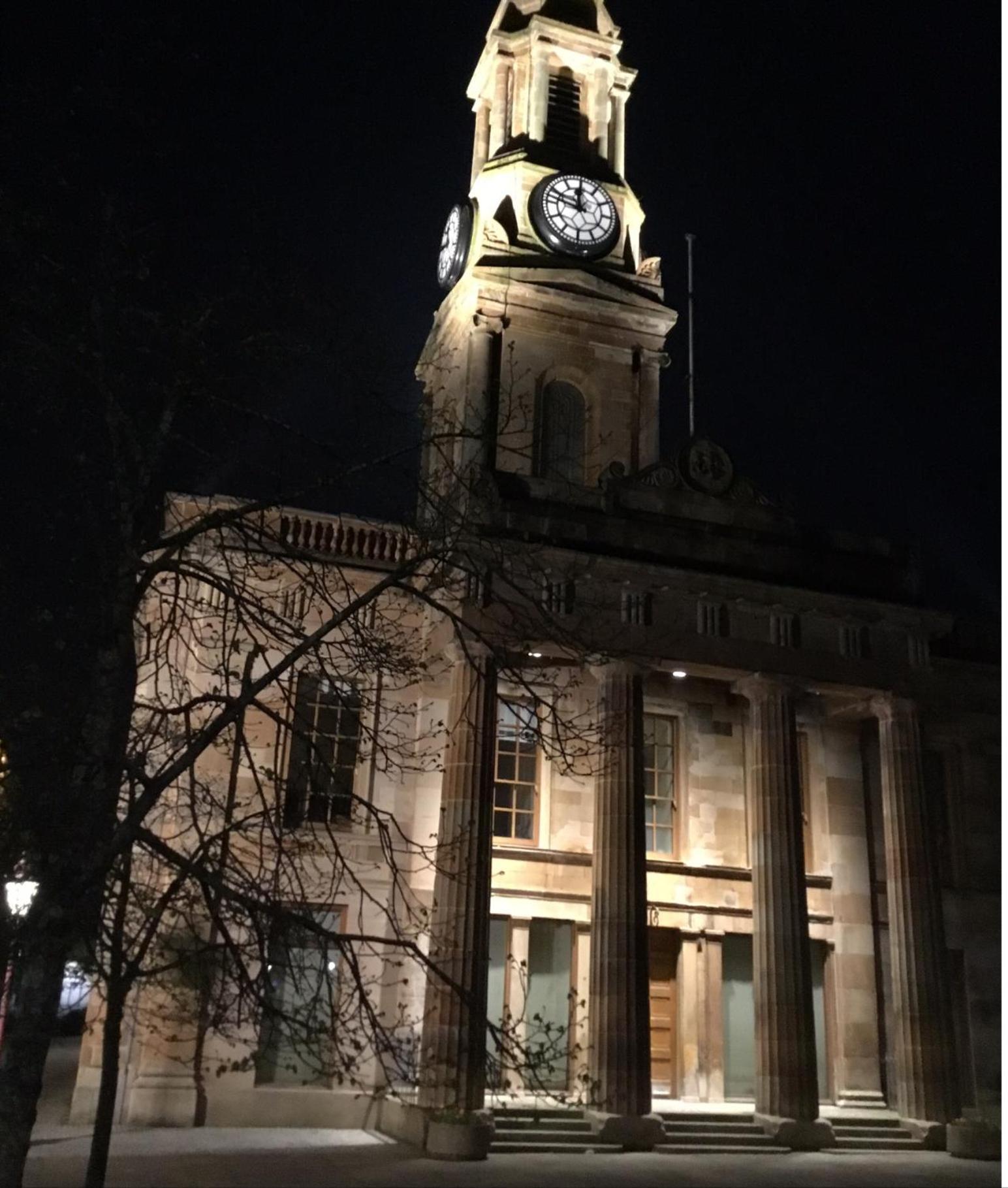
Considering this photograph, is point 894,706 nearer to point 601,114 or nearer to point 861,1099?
point 861,1099

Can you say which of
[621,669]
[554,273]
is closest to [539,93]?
[554,273]

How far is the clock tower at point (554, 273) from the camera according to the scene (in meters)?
29.6

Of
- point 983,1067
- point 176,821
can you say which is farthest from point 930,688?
Result: point 176,821

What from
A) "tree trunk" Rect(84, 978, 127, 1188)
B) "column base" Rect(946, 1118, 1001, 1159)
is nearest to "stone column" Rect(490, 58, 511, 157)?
"column base" Rect(946, 1118, 1001, 1159)

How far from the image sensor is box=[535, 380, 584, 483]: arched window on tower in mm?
29516

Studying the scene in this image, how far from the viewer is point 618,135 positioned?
113 feet

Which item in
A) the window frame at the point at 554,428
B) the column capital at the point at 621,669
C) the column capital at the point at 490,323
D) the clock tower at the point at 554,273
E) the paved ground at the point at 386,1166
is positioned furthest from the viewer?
the clock tower at the point at 554,273

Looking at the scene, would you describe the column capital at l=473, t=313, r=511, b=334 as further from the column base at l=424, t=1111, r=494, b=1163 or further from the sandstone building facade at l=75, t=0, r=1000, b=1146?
the column base at l=424, t=1111, r=494, b=1163

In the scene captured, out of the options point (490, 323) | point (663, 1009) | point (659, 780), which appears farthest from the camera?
point (490, 323)

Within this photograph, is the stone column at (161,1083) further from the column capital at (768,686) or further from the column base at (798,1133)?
the column capital at (768,686)

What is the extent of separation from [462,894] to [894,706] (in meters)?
10.1

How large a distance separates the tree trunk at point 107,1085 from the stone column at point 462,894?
6991mm

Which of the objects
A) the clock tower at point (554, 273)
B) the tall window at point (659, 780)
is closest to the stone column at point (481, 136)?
the clock tower at point (554, 273)

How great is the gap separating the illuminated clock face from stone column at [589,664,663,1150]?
14.5 meters
